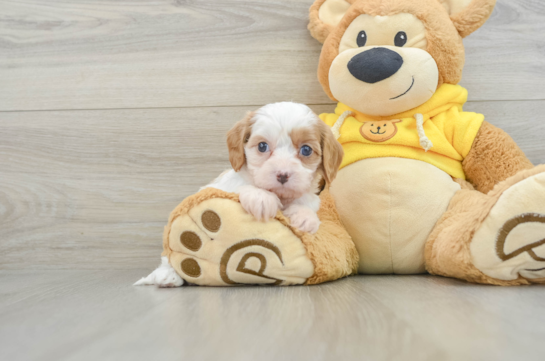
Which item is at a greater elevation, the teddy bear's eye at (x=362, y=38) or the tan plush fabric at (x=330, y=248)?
the teddy bear's eye at (x=362, y=38)

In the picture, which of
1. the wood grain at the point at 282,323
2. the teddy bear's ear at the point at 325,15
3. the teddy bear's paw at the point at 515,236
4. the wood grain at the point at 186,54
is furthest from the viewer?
the wood grain at the point at 186,54

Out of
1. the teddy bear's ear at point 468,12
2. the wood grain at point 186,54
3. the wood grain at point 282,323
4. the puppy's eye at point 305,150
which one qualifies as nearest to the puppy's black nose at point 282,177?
the puppy's eye at point 305,150

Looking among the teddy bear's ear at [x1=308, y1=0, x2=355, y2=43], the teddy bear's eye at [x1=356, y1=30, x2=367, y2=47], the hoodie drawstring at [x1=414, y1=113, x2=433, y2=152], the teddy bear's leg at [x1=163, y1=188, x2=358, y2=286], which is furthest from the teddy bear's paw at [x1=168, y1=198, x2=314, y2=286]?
the teddy bear's ear at [x1=308, y1=0, x2=355, y2=43]

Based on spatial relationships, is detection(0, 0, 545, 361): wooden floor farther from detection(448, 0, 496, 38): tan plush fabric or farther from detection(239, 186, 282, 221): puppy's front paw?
detection(239, 186, 282, 221): puppy's front paw

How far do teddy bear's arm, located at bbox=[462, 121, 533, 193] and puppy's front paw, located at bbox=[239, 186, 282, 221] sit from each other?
62cm

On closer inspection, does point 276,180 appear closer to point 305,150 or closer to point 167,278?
point 305,150

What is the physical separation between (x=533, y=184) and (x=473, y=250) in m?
0.18

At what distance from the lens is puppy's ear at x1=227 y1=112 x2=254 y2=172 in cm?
100

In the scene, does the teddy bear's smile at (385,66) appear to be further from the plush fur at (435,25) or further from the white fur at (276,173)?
the white fur at (276,173)

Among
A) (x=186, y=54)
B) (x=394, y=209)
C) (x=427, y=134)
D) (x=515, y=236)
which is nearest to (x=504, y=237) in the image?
(x=515, y=236)

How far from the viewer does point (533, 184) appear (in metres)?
0.79

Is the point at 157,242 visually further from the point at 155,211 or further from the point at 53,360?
the point at 53,360

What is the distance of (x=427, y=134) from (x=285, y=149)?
438mm

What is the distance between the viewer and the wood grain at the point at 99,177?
1.43 metres
